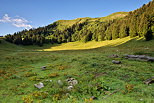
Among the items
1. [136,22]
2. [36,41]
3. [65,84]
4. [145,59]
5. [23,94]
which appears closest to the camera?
[23,94]

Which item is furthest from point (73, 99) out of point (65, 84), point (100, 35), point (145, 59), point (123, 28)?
point (100, 35)

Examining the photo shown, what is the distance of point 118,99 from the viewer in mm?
7617

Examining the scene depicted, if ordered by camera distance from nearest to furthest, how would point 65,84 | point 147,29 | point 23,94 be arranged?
point 23,94, point 65,84, point 147,29

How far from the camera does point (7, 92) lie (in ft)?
33.0

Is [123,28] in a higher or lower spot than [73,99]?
higher

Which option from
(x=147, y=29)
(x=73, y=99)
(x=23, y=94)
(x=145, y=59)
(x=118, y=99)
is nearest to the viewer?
(x=118, y=99)

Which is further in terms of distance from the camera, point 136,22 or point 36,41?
point 36,41

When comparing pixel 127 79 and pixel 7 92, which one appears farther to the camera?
pixel 127 79

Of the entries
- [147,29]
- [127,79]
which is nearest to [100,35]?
[147,29]

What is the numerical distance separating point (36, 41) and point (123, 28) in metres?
102

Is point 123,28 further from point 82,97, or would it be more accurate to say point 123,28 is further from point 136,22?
point 82,97

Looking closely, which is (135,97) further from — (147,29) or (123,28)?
(123,28)

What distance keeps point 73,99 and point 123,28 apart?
8273 centimetres

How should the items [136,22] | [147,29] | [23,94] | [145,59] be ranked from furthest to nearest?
[136,22] → [147,29] → [145,59] → [23,94]
